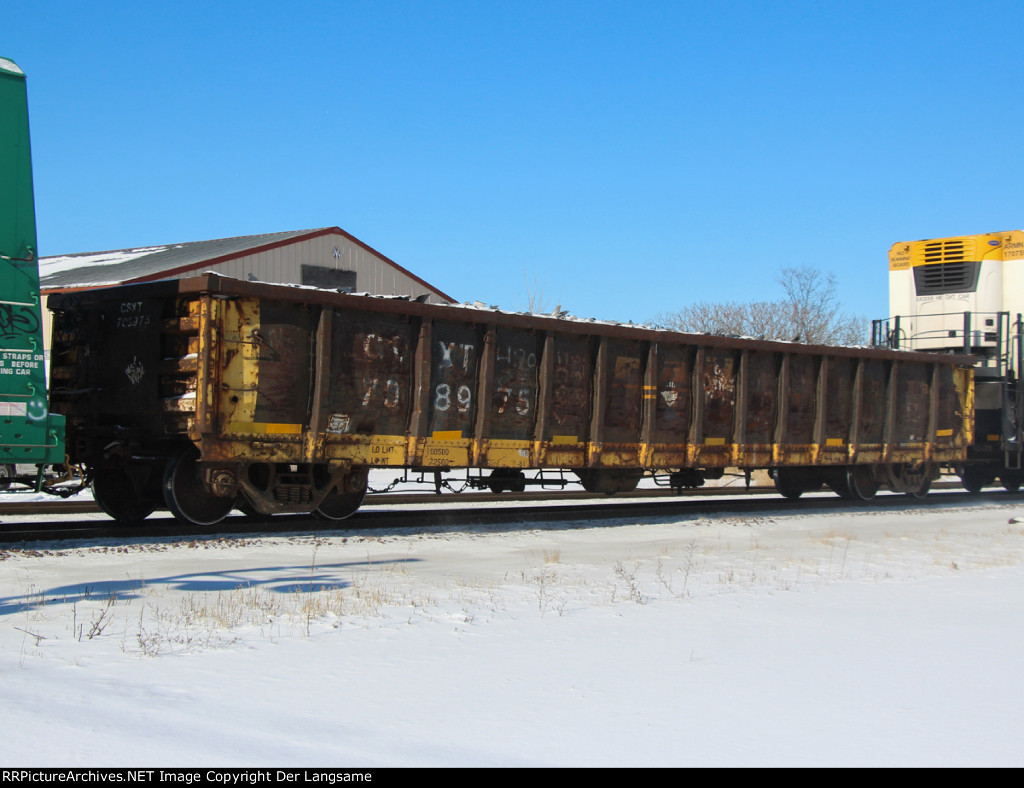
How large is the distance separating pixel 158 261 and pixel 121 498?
26925 mm

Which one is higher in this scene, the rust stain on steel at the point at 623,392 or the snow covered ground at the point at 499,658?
the rust stain on steel at the point at 623,392

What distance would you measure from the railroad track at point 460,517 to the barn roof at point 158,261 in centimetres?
1870

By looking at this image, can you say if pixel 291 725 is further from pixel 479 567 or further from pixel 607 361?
pixel 607 361

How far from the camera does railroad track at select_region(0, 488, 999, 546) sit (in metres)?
11.6

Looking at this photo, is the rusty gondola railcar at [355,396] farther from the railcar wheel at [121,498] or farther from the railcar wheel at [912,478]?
the railcar wheel at [912,478]

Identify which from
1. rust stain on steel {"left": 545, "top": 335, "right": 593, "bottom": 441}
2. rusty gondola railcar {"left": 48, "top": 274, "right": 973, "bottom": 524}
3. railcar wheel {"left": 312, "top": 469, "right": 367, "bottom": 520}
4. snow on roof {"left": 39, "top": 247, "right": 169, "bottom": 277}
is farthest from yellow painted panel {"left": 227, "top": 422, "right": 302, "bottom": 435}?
snow on roof {"left": 39, "top": 247, "right": 169, "bottom": 277}

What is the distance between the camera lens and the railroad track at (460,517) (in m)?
11.6

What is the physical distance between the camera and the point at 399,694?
5008mm

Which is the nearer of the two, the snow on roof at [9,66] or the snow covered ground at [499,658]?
the snow covered ground at [499,658]

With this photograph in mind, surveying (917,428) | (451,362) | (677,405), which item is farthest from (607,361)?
(917,428)

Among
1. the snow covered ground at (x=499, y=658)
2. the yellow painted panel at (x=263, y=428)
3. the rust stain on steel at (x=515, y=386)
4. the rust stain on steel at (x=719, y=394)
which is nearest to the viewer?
the snow covered ground at (x=499, y=658)

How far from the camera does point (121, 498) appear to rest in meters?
13.1

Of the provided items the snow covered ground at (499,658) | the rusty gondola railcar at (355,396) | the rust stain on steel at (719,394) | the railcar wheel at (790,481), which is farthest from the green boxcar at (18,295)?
the railcar wheel at (790,481)

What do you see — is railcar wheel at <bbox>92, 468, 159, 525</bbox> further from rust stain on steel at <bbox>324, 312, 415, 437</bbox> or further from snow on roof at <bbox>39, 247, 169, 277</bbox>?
snow on roof at <bbox>39, 247, 169, 277</bbox>
